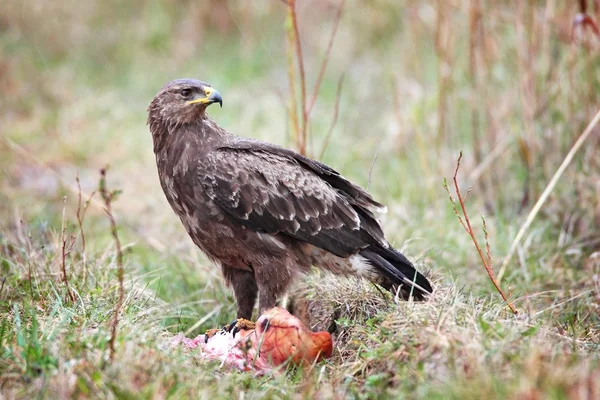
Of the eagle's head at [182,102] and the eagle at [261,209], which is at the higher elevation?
the eagle's head at [182,102]

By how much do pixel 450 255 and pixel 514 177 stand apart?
4.89 ft

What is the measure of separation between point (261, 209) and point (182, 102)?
30.2 inches

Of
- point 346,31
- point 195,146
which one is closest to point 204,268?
point 195,146

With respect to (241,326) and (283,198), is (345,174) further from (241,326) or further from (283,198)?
(241,326)

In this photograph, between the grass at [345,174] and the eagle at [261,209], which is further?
the eagle at [261,209]

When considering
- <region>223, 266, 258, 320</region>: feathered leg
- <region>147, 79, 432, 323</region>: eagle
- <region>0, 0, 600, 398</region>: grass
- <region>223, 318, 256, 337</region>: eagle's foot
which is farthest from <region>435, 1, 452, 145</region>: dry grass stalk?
<region>223, 318, 256, 337</region>: eagle's foot

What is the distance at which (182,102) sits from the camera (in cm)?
401

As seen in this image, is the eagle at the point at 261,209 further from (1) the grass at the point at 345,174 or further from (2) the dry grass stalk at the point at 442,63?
(2) the dry grass stalk at the point at 442,63

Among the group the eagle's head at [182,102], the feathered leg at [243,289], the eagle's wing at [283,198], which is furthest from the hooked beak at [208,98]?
the feathered leg at [243,289]

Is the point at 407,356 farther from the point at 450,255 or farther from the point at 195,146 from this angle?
the point at 450,255

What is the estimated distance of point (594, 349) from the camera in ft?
11.1

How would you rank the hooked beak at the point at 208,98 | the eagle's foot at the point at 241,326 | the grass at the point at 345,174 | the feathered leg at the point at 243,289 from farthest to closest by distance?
the feathered leg at the point at 243,289, the hooked beak at the point at 208,98, the eagle's foot at the point at 241,326, the grass at the point at 345,174

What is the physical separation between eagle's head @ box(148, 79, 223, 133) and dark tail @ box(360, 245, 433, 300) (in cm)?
118

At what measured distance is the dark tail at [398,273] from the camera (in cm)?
378
